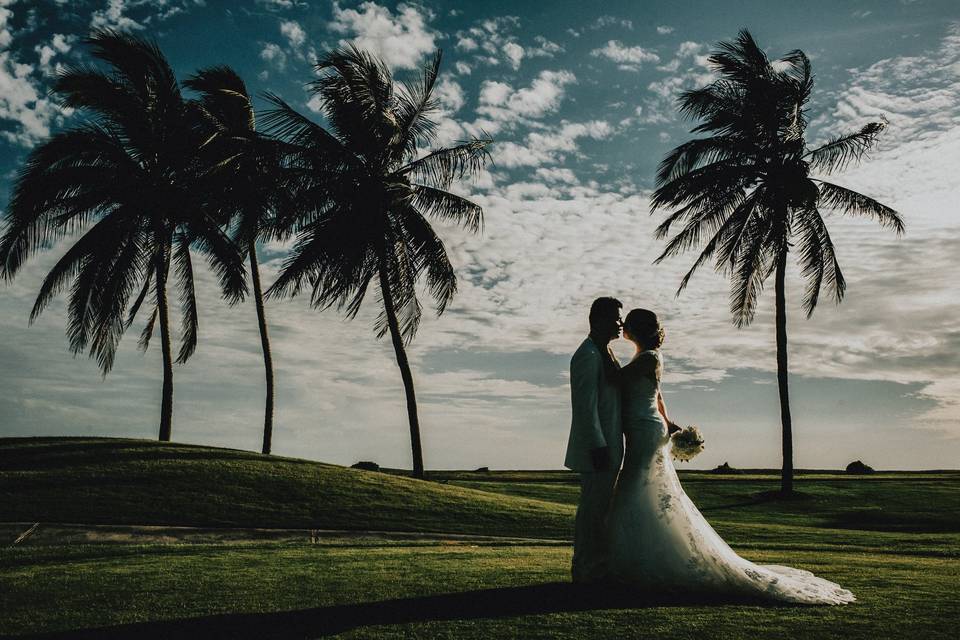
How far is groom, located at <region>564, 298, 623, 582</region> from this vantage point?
6.79 m

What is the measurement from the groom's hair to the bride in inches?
11.0

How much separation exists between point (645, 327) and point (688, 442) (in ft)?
4.20

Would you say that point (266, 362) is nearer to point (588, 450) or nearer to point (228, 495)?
point (228, 495)

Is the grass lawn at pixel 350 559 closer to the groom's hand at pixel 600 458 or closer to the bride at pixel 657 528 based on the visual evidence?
the bride at pixel 657 528

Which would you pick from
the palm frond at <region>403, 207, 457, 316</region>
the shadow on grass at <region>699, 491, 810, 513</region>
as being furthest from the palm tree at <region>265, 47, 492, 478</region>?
the shadow on grass at <region>699, 491, 810, 513</region>

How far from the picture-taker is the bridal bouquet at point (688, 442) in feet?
24.3

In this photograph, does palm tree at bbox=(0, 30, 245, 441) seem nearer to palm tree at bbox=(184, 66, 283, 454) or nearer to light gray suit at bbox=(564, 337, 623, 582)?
palm tree at bbox=(184, 66, 283, 454)

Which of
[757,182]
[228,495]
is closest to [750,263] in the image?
[757,182]

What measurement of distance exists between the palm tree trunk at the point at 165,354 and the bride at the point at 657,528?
64.9 feet

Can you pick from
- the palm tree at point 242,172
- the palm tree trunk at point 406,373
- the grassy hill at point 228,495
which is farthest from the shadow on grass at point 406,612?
the palm tree at point 242,172

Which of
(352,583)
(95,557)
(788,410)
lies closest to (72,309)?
(95,557)

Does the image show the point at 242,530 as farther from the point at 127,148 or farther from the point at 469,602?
the point at 127,148

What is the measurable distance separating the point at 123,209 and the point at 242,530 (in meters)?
13.5

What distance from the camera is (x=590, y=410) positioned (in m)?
6.77
